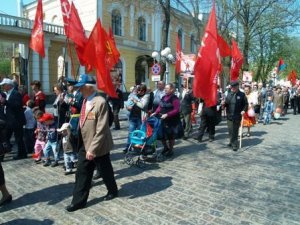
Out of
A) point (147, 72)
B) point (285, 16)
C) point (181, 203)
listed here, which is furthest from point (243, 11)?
point (181, 203)

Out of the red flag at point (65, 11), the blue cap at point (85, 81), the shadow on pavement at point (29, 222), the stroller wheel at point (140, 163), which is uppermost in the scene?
the red flag at point (65, 11)

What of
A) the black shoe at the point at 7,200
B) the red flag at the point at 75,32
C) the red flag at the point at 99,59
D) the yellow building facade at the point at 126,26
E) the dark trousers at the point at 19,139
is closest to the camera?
the black shoe at the point at 7,200

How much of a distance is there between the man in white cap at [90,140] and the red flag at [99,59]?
2.48 meters

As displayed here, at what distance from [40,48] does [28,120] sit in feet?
8.18

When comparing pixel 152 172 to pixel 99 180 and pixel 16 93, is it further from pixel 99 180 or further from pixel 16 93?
pixel 16 93

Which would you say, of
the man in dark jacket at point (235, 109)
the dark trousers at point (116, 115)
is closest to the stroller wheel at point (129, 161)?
the man in dark jacket at point (235, 109)

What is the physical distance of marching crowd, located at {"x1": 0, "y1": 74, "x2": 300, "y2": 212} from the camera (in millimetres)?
4766

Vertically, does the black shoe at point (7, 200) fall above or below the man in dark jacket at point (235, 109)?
below

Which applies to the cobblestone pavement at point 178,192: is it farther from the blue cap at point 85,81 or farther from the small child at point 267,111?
the small child at point 267,111

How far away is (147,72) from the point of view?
3066cm

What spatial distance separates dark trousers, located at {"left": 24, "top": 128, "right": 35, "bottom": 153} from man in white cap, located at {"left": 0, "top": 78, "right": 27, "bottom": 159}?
0.39 metres

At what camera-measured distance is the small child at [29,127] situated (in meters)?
7.86

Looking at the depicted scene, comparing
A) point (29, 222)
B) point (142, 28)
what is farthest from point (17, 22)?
point (29, 222)

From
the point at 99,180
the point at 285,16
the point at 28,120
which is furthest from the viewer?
the point at 285,16
